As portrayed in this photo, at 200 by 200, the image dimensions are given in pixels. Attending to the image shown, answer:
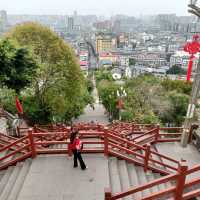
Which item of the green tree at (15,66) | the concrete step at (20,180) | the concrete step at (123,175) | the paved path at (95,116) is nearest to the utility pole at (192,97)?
the concrete step at (123,175)

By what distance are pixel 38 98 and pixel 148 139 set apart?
43.2 feet

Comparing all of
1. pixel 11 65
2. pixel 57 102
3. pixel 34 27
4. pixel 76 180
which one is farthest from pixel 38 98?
pixel 76 180

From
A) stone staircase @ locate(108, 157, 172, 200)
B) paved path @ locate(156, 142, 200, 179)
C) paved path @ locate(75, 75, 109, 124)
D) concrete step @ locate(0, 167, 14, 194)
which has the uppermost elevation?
stone staircase @ locate(108, 157, 172, 200)

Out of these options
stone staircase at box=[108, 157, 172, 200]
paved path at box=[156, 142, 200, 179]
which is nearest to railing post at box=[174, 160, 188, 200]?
stone staircase at box=[108, 157, 172, 200]

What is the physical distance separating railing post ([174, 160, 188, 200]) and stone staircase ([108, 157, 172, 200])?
2.28 meters

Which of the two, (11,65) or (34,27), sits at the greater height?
(34,27)

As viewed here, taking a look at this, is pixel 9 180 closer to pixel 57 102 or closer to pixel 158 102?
pixel 57 102

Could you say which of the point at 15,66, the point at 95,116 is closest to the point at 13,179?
the point at 15,66

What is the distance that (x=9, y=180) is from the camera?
24.3 feet

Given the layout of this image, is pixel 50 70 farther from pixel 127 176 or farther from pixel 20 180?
pixel 127 176

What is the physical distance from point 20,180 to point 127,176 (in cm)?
321

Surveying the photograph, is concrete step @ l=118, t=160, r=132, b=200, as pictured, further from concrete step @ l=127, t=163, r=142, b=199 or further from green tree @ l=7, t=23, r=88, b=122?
green tree @ l=7, t=23, r=88, b=122

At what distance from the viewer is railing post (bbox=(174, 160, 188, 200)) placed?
4.39m

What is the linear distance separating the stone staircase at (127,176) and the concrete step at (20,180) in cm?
260
